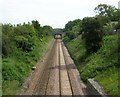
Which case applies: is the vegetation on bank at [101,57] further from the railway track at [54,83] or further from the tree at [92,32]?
the railway track at [54,83]

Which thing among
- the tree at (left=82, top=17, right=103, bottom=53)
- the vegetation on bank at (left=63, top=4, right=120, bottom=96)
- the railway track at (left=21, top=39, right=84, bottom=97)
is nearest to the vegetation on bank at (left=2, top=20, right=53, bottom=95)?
the railway track at (left=21, top=39, right=84, bottom=97)

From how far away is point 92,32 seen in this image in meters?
39.6

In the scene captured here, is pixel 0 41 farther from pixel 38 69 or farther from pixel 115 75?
pixel 115 75

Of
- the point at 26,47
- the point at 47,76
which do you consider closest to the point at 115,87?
the point at 47,76

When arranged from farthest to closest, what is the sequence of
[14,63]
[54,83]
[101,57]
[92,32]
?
[92,32]
[101,57]
[14,63]
[54,83]

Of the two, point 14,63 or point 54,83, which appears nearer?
point 54,83

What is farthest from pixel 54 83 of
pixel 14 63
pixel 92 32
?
pixel 92 32

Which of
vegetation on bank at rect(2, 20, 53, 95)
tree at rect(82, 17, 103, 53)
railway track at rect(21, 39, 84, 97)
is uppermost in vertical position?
tree at rect(82, 17, 103, 53)

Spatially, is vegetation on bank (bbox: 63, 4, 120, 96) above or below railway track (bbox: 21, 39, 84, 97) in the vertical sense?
above

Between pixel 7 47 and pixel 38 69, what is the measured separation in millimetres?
3854

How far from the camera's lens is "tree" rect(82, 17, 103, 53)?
39.6 meters

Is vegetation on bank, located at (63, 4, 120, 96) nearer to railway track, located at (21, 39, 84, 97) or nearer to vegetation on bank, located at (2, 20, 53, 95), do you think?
railway track, located at (21, 39, 84, 97)

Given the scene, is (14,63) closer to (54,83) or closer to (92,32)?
(54,83)

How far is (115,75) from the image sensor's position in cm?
2350
